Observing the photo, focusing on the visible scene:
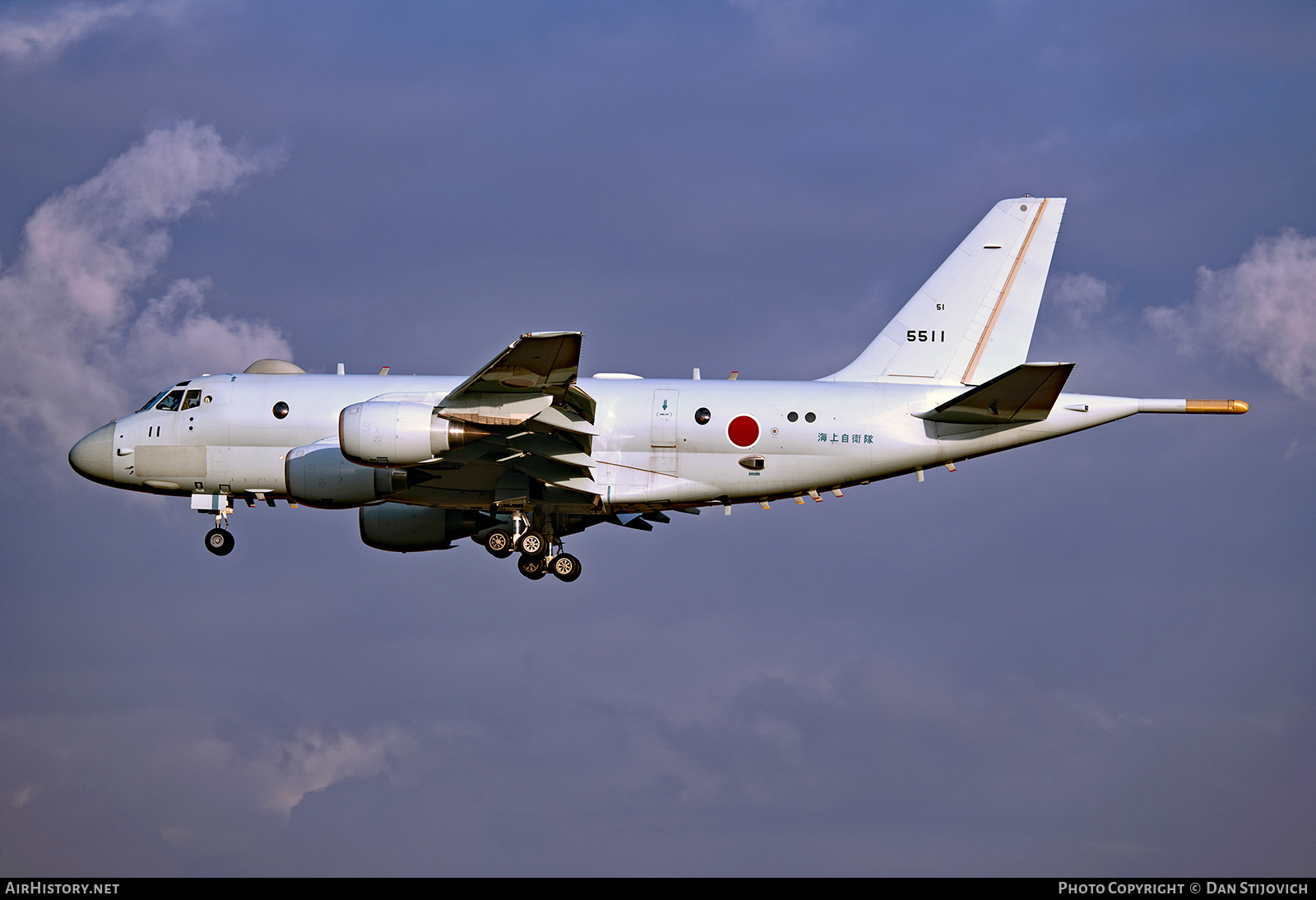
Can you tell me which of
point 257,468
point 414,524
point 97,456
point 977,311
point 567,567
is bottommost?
point 567,567

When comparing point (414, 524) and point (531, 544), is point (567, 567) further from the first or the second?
point (414, 524)

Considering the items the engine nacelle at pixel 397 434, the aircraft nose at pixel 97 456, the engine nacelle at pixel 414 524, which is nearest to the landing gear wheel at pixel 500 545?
the engine nacelle at pixel 414 524

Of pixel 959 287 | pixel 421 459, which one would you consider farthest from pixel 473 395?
pixel 959 287

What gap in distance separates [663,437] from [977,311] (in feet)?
31.6

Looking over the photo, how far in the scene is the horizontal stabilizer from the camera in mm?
39125

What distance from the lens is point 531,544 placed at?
44.8m

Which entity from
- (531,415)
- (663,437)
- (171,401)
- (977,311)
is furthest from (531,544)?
(977,311)

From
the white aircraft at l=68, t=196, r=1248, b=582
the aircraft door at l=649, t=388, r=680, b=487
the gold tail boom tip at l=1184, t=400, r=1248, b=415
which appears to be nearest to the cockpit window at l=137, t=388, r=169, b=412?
the white aircraft at l=68, t=196, r=1248, b=582

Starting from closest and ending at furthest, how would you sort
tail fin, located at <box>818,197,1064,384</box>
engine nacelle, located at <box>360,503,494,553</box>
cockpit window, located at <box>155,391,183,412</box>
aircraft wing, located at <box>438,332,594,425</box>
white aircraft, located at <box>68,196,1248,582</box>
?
1. aircraft wing, located at <box>438,332,594,425</box>
2. white aircraft, located at <box>68,196,1248,582</box>
3. tail fin, located at <box>818,197,1064,384</box>
4. cockpit window, located at <box>155,391,183,412</box>
5. engine nacelle, located at <box>360,503,494,553</box>

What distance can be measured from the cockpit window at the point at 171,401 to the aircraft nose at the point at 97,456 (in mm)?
1700

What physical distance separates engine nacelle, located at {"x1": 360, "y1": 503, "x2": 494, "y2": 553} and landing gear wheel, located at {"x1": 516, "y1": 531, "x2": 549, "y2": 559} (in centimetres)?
360

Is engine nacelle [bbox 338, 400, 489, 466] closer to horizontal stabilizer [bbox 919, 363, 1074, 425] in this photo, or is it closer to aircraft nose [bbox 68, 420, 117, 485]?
aircraft nose [bbox 68, 420, 117, 485]
